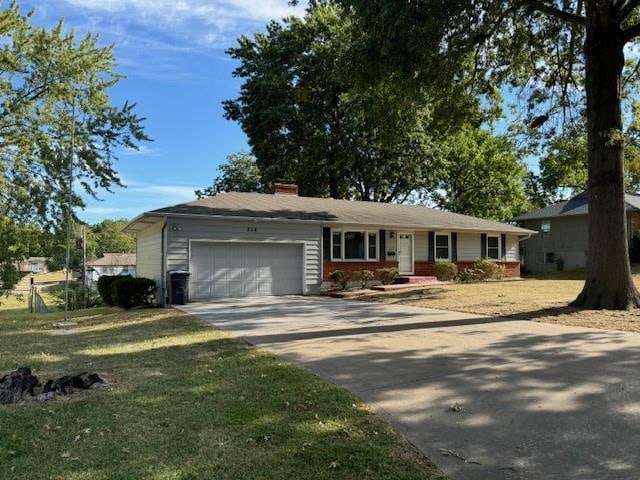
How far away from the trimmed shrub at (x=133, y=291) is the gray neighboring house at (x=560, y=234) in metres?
26.5

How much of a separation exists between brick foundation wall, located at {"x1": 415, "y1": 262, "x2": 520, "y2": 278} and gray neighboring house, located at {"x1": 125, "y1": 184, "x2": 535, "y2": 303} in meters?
0.05

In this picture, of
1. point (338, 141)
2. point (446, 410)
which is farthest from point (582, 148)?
point (338, 141)

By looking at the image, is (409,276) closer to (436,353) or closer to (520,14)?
(520,14)

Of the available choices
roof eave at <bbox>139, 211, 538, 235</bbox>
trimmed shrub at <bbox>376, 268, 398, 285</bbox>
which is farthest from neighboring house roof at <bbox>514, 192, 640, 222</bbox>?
trimmed shrub at <bbox>376, 268, 398, 285</bbox>

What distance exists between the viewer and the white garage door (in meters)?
17.8

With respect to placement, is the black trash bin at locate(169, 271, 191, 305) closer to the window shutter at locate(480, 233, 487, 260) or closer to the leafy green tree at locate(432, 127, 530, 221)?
the window shutter at locate(480, 233, 487, 260)

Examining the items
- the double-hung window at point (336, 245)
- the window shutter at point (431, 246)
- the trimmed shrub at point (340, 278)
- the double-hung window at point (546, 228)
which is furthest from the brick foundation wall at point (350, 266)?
the double-hung window at point (546, 228)

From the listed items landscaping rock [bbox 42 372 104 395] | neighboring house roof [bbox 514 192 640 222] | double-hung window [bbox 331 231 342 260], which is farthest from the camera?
neighboring house roof [bbox 514 192 640 222]

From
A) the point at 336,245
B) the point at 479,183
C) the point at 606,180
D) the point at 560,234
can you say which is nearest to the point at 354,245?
the point at 336,245

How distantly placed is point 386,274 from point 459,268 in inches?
201

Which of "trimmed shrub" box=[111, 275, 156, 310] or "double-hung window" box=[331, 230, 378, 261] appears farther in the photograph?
"double-hung window" box=[331, 230, 378, 261]

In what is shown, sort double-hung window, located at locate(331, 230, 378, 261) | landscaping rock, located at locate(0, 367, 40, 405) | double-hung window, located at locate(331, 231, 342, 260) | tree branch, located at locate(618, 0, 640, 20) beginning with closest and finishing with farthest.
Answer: landscaping rock, located at locate(0, 367, 40, 405)
tree branch, located at locate(618, 0, 640, 20)
double-hung window, located at locate(331, 231, 342, 260)
double-hung window, located at locate(331, 230, 378, 261)

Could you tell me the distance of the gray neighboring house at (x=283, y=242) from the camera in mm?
17625

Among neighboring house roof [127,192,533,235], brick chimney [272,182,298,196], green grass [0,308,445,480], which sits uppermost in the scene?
brick chimney [272,182,298,196]
